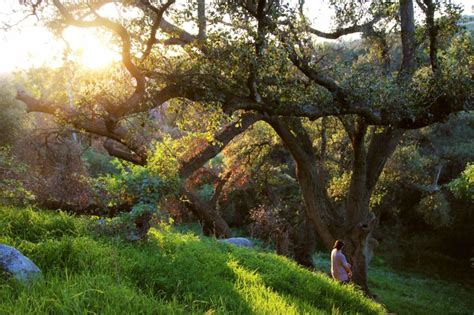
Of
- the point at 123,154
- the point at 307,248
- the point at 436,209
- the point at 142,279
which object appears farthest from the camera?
the point at 436,209

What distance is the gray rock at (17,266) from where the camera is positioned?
16.4ft

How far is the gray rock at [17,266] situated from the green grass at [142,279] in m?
0.14

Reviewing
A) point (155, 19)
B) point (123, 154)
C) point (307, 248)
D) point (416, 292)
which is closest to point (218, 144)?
point (123, 154)

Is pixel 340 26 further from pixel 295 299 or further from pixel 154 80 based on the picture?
pixel 295 299

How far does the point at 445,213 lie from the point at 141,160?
15901mm

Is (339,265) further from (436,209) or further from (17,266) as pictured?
(436,209)

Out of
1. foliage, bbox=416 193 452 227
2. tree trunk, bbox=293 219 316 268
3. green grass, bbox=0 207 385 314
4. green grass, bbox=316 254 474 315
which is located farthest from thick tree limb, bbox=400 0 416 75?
foliage, bbox=416 193 452 227

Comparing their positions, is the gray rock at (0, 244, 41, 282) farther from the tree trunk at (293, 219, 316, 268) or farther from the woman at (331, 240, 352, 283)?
the tree trunk at (293, 219, 316, 268)

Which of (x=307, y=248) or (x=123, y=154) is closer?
(x=123, y=154)

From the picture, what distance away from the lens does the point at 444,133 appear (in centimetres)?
2588

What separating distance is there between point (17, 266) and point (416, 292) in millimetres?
19447

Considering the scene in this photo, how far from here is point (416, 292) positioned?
20.6 m

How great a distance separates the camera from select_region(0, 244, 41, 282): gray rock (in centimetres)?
498

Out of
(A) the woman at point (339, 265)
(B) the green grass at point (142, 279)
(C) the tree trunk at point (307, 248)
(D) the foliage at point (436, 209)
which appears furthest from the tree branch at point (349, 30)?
(D) the foliage at point (436, 209)
